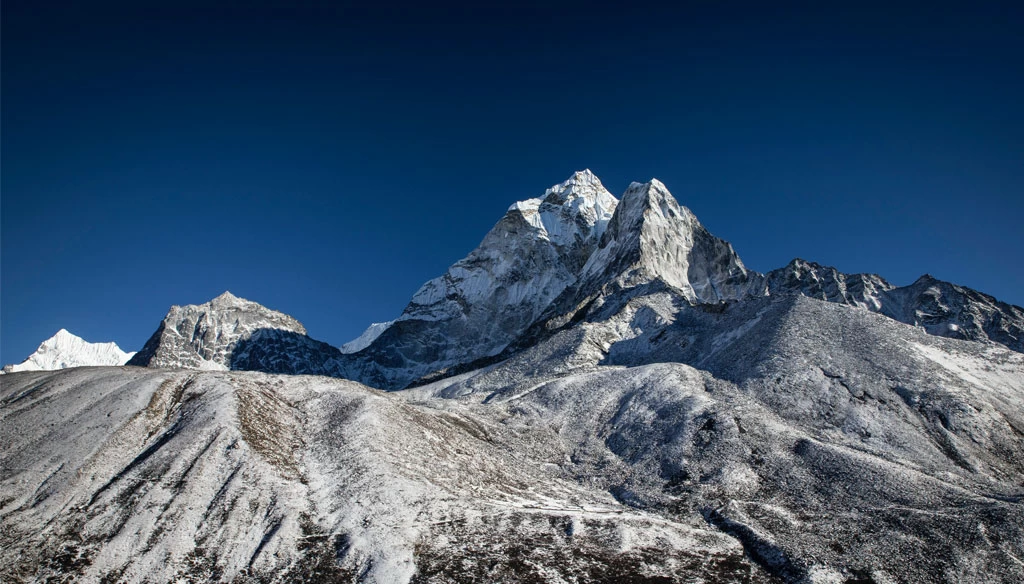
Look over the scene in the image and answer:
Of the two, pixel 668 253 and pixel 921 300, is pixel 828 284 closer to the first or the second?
pixel 921 300

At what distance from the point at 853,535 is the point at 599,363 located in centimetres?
6205

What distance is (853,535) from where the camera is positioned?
1241 inches

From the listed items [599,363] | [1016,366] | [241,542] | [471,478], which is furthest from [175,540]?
[1016,366]

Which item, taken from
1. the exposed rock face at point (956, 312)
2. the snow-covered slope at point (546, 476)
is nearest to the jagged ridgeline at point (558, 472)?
the snow-covered slope at point (546, 476)

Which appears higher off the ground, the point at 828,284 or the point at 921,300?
the point at 828,284

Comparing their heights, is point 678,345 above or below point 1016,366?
above

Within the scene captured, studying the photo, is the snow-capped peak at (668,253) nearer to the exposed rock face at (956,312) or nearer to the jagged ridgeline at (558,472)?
the exposed rock face at (956,312)

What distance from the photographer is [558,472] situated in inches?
1901

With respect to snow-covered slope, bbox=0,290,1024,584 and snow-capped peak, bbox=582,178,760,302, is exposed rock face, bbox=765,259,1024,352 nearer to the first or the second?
snow-capped peak, bbox=582,178,760,302

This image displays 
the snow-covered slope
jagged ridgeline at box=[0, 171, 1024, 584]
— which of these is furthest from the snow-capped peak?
the snow-covered slope

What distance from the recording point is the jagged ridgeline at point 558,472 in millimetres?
28141

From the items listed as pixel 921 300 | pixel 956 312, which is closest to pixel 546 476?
pixel 956 312

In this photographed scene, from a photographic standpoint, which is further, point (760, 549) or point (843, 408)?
point (843, 408)

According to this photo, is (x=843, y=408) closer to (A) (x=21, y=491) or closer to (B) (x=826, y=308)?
(B) (x=826, y=308)
